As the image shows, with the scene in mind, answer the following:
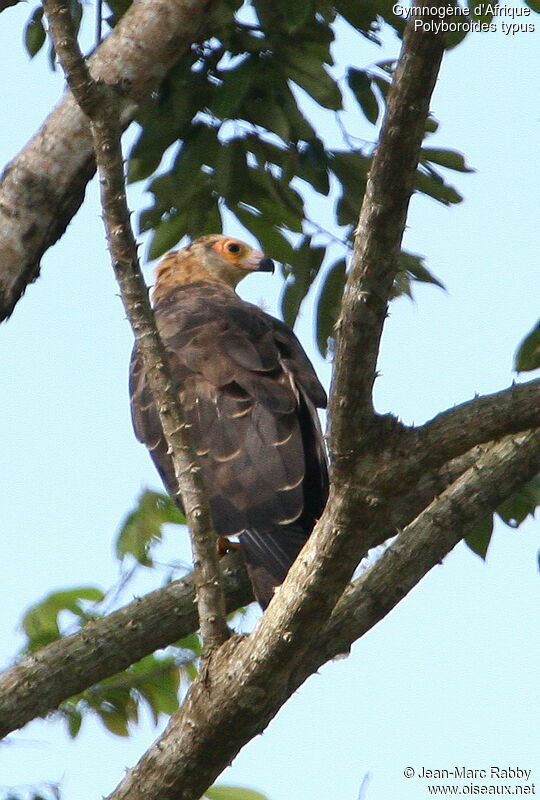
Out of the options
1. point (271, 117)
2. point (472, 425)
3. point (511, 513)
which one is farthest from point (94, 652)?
point (271, 117)

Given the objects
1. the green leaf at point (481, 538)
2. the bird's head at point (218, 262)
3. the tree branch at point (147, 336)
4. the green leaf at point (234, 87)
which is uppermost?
the bird's head at point (218, 262)

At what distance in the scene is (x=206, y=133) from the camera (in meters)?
4.35

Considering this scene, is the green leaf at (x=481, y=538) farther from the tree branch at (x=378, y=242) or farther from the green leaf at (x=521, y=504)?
the tree branch at (x=378, y=242)

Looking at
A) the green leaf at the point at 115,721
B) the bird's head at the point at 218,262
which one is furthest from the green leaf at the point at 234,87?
the bird's head at the point at 218,262

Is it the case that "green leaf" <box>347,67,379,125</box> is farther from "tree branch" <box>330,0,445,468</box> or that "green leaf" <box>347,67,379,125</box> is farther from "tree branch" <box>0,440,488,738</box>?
"tree branch" <box>330,0,445,468</box>

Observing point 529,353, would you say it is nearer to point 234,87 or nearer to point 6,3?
point 234,87

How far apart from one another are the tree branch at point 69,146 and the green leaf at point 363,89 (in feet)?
1.78

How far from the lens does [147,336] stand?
311cm

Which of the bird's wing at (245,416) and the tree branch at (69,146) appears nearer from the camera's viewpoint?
the tree branch at (69,146)

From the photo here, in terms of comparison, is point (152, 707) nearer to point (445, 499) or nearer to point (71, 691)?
point (71, 691)

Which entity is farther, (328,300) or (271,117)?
(328,300)

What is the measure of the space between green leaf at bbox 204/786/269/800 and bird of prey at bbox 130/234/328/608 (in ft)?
2.11

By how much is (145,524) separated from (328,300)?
3.39 ft

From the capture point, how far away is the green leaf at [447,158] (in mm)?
4168
